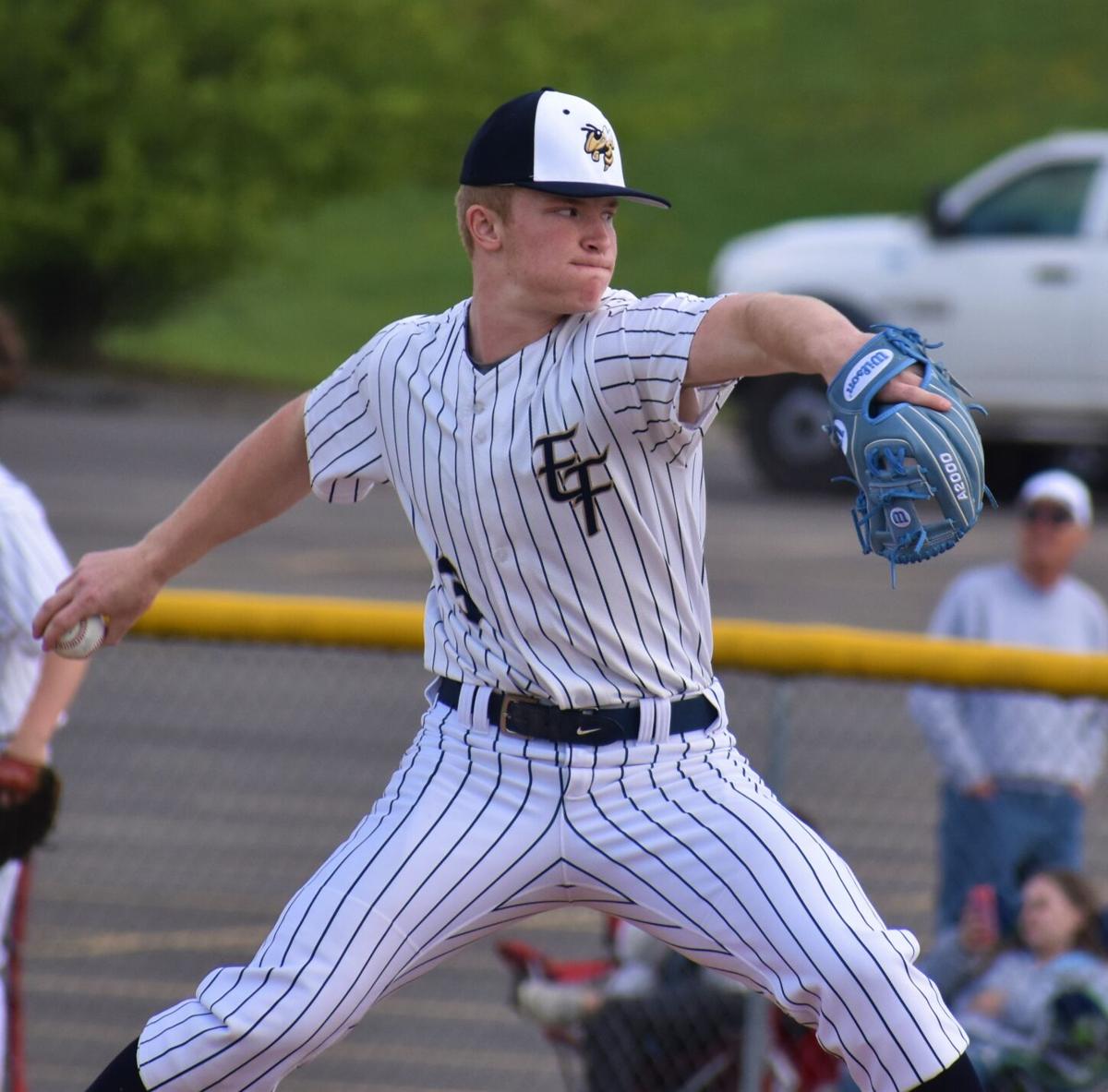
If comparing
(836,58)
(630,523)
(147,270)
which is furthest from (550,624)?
(836,58)

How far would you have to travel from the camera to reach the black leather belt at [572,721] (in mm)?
3541

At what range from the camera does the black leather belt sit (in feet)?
11.6

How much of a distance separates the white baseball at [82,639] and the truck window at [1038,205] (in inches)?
501

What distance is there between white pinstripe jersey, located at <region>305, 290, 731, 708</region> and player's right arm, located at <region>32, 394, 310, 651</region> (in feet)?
0.73

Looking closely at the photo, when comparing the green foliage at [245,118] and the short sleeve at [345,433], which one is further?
the green foliage at [245,118]

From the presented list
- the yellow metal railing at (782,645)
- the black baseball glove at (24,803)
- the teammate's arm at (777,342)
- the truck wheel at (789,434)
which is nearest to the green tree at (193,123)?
the truck wheel at (789,434)

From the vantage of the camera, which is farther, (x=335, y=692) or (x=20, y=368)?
(x=335, y=692)

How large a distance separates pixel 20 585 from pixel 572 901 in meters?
1.56

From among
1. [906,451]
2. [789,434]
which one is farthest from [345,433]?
[789,434]

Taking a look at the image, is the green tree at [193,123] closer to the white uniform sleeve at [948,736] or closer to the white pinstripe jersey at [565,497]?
the white uniform sleeve at [948,736]

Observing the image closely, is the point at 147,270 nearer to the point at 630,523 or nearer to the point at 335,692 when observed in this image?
the point at 335,692

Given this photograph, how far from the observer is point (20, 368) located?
15.7 feet

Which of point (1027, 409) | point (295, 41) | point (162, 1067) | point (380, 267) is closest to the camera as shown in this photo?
→ point (162, 1067)

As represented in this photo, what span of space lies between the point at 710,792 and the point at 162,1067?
997mm
